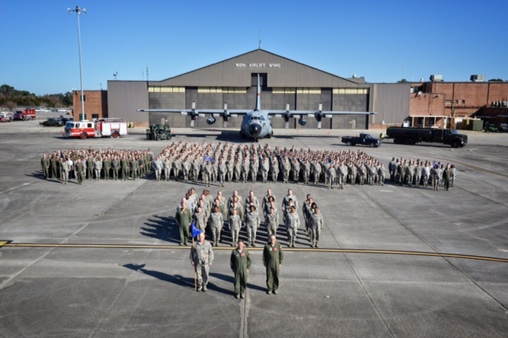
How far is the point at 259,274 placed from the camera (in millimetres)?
10445

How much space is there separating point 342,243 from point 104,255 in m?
7.20

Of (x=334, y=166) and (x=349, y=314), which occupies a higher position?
(x=334, y=166)

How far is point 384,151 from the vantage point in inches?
1503

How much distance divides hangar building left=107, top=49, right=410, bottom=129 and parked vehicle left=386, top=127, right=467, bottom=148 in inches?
823

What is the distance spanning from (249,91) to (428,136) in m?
30.6

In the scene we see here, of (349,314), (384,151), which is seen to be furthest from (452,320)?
(384,151)

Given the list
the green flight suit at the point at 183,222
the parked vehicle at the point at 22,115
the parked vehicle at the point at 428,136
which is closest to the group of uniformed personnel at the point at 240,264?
the green flight suit at the point at 183,222

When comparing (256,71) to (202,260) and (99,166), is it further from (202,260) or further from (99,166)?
(202,260)

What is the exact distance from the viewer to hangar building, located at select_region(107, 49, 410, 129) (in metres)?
64.5

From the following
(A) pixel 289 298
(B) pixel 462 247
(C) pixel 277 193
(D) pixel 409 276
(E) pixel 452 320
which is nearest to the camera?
(E) pixel 452 320

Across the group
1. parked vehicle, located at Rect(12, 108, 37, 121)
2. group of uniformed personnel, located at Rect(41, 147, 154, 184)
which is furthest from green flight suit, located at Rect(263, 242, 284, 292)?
parked vehicle, located at Rect(12, 108, 37, 121)

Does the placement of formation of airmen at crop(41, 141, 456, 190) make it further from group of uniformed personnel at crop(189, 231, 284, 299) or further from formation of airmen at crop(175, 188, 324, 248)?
group of uniformed personnel at crop(189, 231, 284, 299)

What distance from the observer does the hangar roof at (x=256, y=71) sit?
64188 millimetres

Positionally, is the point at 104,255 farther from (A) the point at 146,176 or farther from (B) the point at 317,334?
(A) the point at 146,176
